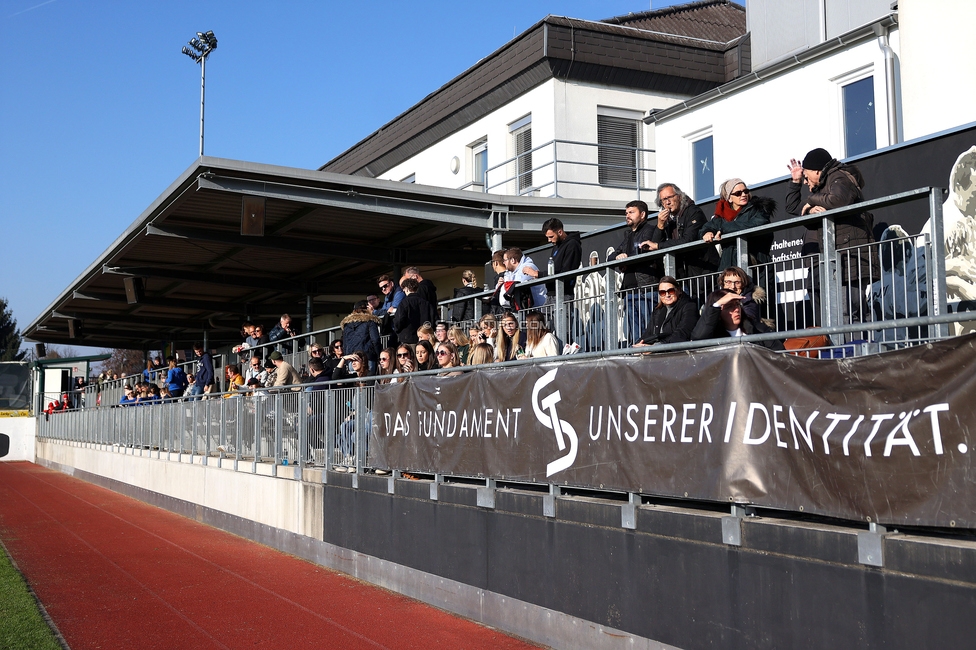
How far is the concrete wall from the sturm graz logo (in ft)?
154

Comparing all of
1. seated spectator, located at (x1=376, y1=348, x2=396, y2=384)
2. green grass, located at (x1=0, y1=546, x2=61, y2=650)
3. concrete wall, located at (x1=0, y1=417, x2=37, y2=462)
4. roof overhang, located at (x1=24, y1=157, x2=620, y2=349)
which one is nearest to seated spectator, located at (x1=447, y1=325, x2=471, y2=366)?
seated spectator, located at (x1=376, y1=348, x2=396, y2=384)

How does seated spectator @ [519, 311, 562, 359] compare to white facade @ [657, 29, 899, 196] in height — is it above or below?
below

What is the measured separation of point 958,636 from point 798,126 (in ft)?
46.6

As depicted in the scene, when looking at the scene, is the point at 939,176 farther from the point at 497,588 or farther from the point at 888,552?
the point at 497,588

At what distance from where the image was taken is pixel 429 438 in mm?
10750

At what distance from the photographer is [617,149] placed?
24.5 meters

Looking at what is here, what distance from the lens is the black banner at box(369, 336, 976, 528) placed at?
5.15 meters

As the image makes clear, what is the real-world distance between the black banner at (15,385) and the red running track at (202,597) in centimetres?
3502

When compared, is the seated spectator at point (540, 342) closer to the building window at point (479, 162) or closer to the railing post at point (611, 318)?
the railing post at point (611, 318)

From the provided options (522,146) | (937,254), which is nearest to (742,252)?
(937,254)

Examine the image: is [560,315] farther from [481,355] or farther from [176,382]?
[176,382]

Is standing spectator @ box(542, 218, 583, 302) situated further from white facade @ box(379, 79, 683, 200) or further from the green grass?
white facade @ box(379, 79, 683, 200)

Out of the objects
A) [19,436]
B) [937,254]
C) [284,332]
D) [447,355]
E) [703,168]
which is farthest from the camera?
[19,436]

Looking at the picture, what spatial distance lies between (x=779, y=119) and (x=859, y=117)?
5.30 ft
